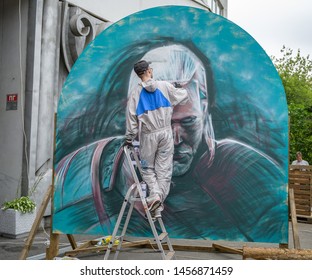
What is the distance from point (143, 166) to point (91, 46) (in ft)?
4.99

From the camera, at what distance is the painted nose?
4773mm

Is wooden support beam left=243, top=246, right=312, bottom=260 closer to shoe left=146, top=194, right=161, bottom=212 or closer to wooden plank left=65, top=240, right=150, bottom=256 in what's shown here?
shoe left=146, top=194, right=161, bottom=212

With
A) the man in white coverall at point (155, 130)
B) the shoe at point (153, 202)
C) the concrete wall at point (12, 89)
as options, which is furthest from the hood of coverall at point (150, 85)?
the concrete wall at point (12, 89)

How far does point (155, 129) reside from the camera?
4.68 meters

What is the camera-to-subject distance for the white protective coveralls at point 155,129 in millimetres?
4672

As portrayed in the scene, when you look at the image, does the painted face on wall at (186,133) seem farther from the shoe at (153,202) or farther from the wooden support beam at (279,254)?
the wooden support beam at (279,254)

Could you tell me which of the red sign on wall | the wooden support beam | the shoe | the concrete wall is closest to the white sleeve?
the shoe

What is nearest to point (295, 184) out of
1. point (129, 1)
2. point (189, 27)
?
point (129, 1)

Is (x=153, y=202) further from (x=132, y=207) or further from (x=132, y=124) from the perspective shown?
(x=132, y=124)

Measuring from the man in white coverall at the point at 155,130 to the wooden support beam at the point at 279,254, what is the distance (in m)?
1.24

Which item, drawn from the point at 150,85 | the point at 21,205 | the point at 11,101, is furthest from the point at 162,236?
the point at 11,101

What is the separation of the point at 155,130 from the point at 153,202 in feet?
2.57

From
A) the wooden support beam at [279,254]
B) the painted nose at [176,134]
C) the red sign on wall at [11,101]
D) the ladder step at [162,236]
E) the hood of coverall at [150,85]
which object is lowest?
the ladder step at [162,236]

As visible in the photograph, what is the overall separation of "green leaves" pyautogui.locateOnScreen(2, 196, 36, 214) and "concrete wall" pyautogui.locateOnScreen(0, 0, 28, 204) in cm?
38
